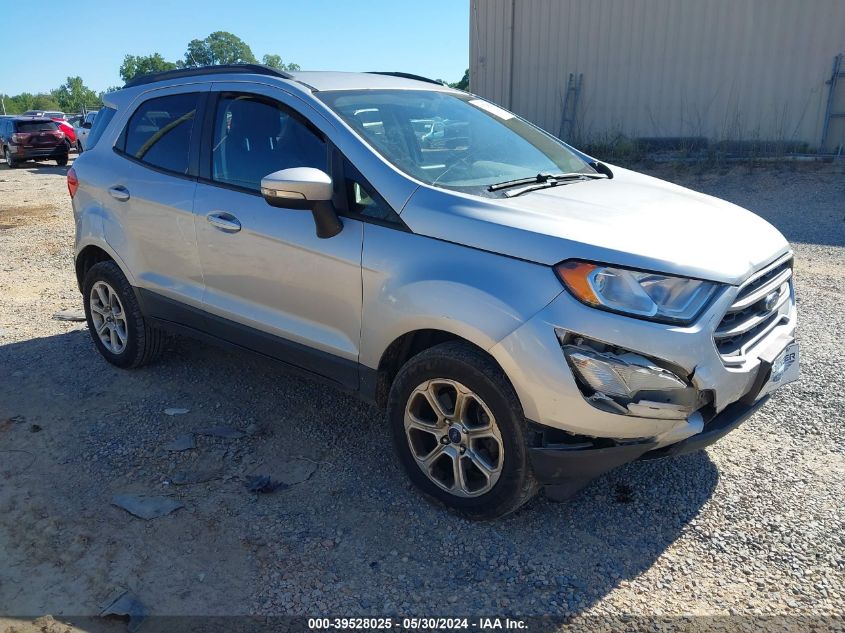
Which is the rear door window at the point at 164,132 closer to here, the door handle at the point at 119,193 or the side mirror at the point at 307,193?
the door handle at the point at 119,193

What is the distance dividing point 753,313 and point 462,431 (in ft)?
4.44

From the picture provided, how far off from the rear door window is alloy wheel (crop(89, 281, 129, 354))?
100 cm

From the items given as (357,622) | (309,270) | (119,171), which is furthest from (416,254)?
(119,171)

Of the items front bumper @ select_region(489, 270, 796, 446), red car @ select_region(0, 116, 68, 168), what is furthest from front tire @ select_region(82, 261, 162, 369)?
red car @ select_region(0, 116, 68, 168)

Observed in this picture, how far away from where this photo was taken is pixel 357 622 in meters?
2.56

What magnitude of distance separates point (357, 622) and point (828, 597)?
5.81 ft

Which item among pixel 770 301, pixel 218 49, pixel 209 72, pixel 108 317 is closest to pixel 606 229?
pixel 770 301

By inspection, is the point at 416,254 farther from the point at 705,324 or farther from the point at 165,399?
the point at 165,399

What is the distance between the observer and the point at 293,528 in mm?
3104

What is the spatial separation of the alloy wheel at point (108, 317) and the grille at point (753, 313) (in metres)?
3.82

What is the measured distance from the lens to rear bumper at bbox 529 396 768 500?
2.72 m

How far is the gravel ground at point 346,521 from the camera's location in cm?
268

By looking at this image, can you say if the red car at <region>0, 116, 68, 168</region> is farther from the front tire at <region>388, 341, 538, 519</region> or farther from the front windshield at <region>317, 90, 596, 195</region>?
the front tire at <region>388, 341, 538, 519</region>

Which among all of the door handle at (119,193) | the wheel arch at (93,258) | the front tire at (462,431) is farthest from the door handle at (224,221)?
the front tire at (462,431)
